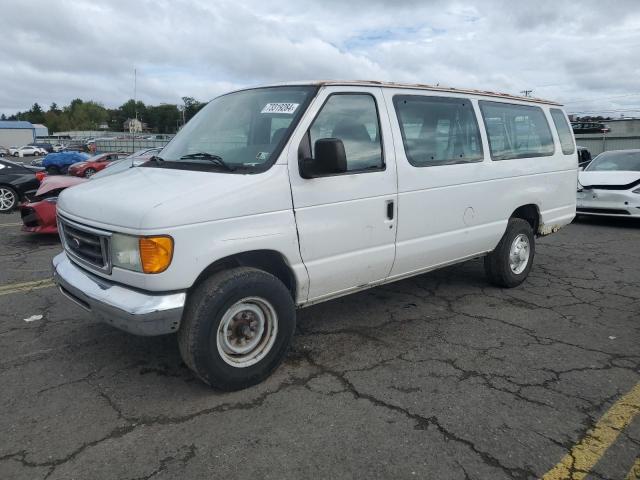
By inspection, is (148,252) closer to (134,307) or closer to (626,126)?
(134,307)

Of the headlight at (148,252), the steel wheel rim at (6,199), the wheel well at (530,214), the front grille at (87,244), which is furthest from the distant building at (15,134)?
the headlight at (148,252)

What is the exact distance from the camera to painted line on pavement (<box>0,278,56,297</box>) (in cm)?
556

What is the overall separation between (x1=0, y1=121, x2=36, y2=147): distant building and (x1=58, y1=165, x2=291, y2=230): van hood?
318 feet

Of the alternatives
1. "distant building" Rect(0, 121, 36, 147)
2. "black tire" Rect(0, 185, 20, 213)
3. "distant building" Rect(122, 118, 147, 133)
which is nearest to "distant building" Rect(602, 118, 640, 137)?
"distant building" Rect(122, 118, 147, 133)

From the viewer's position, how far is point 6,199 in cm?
1176

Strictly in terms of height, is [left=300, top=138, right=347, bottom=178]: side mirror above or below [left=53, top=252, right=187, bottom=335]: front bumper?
above

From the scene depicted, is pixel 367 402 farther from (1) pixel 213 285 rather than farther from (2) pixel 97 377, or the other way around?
(2) pixel 97 377

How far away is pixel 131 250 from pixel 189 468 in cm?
126

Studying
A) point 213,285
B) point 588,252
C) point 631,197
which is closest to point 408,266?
point 213,285

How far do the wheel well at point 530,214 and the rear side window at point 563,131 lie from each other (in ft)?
2.79

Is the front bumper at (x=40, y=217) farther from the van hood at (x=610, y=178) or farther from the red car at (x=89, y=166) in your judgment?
the red car at (x=89, y=166)

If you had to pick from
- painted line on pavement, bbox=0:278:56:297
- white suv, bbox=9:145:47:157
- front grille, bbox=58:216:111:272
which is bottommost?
white suv, bbox=9:145:47:157

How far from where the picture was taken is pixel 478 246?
501cm

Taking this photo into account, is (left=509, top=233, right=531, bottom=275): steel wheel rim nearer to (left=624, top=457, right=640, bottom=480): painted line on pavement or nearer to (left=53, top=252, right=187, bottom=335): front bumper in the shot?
(left=624, top=457, right=640, bottom=480): painted line on pavement
